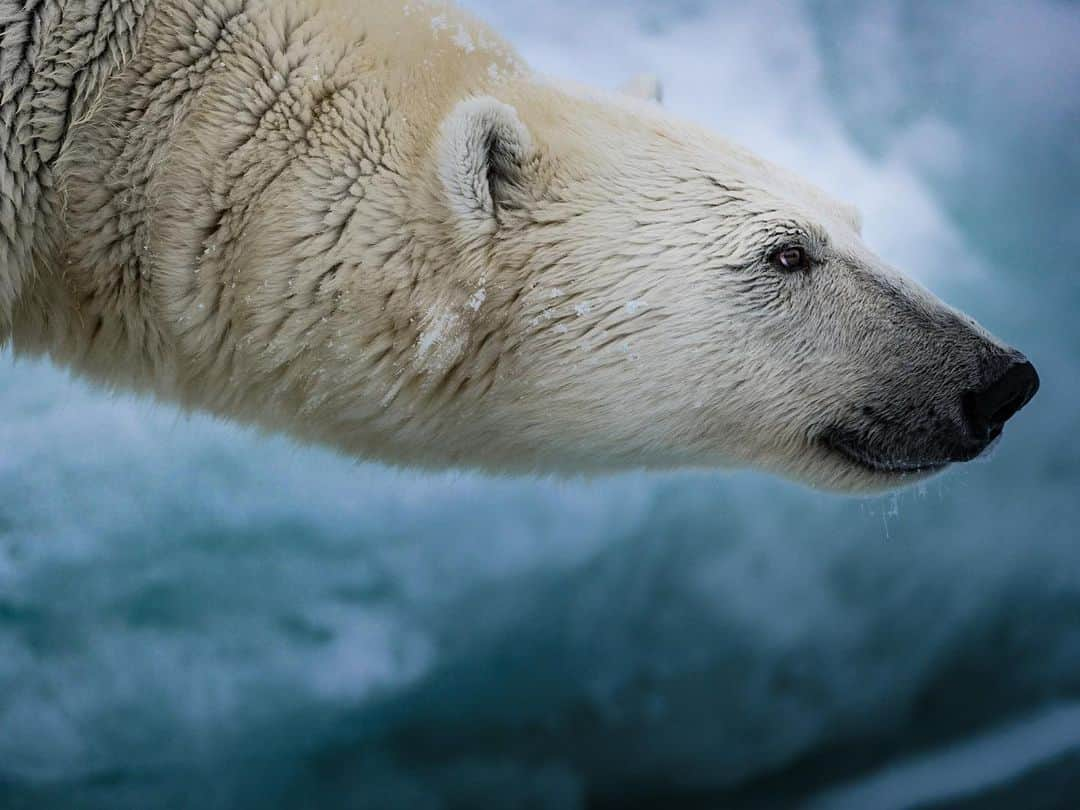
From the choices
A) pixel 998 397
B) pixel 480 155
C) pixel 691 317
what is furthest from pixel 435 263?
pixel 998 397

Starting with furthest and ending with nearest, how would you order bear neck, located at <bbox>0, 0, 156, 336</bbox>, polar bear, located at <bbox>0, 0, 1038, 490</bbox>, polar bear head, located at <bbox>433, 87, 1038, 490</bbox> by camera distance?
1. polar bear head, located at <bbox>433, 87, 1038, 490</bbox>
2. polar bear, located at <bbox>0, 0, 1038, 490</bbox>
3. bear neck, located at <bbox>0, 0, 156, 336</bbox>

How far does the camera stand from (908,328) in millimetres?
2562

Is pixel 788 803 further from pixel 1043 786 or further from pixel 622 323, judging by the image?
pixel 622 323

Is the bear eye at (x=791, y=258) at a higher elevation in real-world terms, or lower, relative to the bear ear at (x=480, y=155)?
higher

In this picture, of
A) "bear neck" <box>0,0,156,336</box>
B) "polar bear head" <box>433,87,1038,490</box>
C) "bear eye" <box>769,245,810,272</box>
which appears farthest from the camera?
"bear eye" <box>769,245,810,272</box>

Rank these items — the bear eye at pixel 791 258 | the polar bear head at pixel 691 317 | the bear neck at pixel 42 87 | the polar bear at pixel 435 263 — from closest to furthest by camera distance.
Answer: the bear neck at pixel 42 87
the polar bear at pixel 435 263
the polar bear head at pixel 691 317
the bear eye at pixel 791 258

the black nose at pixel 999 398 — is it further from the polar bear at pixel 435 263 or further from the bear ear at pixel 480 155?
the bear ear at pixel 480 155

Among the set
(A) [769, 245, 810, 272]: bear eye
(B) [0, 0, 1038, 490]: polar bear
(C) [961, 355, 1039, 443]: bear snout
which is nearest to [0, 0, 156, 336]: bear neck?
(B) [0, 0, 1038, 490]: polar bear

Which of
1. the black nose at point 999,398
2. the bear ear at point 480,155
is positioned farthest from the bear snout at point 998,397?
the bear ear at point 480,155

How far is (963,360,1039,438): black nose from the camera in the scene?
246 cm

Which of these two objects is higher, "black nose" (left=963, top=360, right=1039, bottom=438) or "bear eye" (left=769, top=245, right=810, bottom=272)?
"bear eye" (left=769, top=245, right=810, bottom=272)

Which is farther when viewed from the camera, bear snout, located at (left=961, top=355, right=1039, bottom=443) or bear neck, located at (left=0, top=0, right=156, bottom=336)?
bear snout, located at (left=961, top=355, right=1039, bottom=443)

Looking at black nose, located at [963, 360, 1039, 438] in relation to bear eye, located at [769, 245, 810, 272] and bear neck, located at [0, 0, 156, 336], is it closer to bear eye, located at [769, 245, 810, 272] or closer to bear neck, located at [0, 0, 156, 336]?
bear eye, located at [769, 245, 810, 272]

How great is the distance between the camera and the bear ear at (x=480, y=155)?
2244 mm
